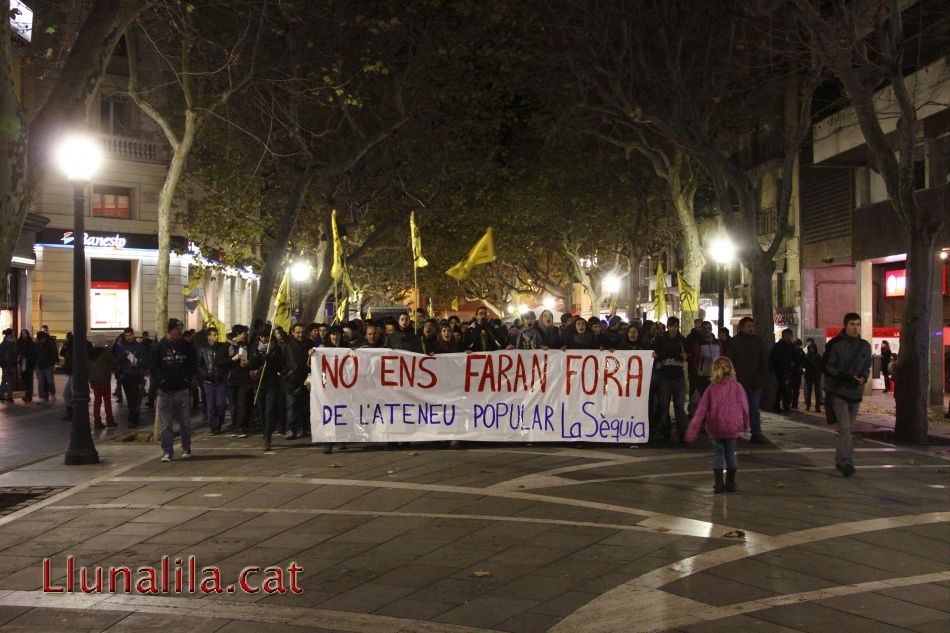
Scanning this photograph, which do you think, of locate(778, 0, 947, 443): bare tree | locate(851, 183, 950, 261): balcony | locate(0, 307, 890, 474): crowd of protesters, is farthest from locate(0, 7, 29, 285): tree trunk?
locate(851, 183, 950, 261): balcony

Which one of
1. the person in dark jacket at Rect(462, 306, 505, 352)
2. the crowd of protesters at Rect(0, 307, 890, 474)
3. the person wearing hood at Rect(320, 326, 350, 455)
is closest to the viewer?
the crowd of protesters at Rect(0, 307, 890, 474)

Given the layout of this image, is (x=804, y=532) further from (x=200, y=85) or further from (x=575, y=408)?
(x=200, y=85)

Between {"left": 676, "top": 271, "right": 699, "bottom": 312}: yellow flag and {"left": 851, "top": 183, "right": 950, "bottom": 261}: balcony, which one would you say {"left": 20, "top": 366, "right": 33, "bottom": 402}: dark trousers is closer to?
{"left": 676, "top": 271, "right": 699, "bottom": 312}: yellow flag

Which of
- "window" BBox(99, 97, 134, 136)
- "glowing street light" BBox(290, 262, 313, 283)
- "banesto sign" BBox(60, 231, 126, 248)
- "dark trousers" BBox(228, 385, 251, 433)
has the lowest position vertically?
"dark trousers" BBox(228, 385, 251, 433)

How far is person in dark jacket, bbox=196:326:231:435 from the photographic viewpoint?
54.9ft

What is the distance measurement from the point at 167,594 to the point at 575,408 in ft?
27.3

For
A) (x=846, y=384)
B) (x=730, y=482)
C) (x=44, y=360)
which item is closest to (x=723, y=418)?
(x=730, y=482)

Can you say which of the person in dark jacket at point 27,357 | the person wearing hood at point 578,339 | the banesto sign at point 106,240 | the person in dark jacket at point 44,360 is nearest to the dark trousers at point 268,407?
the person wearing hood at point 578,339

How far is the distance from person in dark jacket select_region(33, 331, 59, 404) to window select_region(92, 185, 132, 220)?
17.6 m

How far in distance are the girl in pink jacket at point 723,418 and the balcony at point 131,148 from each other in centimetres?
3236

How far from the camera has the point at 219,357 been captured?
55.0 feet

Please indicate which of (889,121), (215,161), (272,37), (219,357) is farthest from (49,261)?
(889,121)

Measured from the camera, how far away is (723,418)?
10250 millimetres

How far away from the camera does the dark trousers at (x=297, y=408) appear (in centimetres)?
1483
